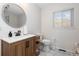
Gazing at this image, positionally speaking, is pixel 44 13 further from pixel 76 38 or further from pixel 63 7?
pixel 76 38

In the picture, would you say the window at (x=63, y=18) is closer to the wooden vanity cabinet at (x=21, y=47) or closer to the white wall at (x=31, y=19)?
the white wall at (x=31, y=19)

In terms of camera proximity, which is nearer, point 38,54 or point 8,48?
point 8,48

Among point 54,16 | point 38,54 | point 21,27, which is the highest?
point 54,16

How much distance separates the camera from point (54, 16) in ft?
4.33

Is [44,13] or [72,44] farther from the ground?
[44,13]

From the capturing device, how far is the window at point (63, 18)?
128 cm

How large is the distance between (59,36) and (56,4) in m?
0.42

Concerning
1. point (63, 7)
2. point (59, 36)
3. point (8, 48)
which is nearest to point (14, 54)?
point (8, 48)

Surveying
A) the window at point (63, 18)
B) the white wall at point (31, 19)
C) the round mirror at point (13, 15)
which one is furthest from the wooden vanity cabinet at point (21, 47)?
the window at point (63, 18)

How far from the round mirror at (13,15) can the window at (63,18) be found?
1.40 feet

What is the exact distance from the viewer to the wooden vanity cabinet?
48.3 inches

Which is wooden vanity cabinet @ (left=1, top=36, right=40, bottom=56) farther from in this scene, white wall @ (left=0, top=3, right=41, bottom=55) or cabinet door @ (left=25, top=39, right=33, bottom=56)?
white wall @ (left=0, top=3, right=41, bottom=55)

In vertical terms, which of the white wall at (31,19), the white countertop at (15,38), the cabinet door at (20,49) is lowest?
the cabinet door at (20,49)

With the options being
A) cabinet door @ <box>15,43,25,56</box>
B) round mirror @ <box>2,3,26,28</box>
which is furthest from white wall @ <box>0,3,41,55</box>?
cabinet door @ <box>15,43,25,56</box>
